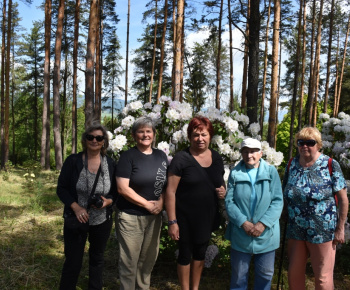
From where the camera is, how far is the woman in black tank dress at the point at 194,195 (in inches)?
114

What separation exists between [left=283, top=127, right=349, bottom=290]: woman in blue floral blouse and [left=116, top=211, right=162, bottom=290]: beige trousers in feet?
4.17

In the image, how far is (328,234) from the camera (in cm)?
280

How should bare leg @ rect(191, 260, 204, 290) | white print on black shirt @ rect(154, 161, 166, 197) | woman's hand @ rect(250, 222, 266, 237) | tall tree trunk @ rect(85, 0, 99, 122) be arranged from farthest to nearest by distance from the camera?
1. tall tree trunk @ rect(85, 0, 99, 122)
2. bare leg @ rect(191, 260, 204, 290)
3. white print on black shirt @ rect(154, 161, 166, 197)
4. woman's hand @ rect(250, 222, 266, 237)

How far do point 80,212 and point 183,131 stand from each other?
159 centimetres

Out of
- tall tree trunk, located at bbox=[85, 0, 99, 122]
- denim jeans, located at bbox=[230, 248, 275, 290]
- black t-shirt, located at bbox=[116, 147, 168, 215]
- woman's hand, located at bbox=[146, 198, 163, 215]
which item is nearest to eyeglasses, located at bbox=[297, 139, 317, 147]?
denim jeans, located at bbox=[230, 248, 275, 290]

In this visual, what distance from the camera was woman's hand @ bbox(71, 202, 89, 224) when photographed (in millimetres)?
2852

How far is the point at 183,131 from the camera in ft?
12.8

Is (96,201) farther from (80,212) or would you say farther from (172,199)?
(172,199)

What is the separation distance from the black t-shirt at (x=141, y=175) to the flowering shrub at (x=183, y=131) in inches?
32.6

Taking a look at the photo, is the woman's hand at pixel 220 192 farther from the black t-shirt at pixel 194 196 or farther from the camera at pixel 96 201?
the camera at pixel 96 201

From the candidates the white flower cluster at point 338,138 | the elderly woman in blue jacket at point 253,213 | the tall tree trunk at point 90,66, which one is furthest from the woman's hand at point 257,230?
the tall tree trunk at point 90,66

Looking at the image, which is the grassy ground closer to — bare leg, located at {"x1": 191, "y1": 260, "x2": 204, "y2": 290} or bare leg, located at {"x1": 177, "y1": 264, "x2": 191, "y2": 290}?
bare leg, located at {"x1": 191, "y1": 260, "x2": 204, "y2": 290}

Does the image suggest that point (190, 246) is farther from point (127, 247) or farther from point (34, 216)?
point (34, 216)

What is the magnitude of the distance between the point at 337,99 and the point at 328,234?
2356cm
